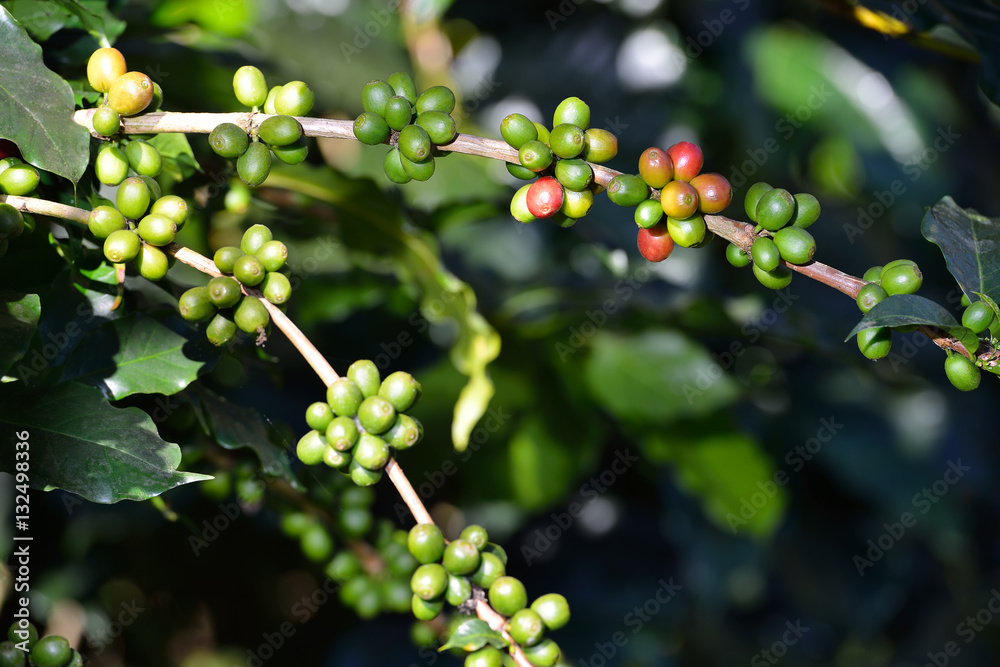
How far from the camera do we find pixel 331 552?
35.4 inches

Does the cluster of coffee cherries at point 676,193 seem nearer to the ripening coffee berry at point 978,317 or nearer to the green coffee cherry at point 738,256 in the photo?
the green coffee cherry at point 738,256

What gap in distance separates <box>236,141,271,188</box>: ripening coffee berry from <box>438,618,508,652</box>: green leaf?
0.33 meters

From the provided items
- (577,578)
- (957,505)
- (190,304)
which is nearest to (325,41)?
(577,578)

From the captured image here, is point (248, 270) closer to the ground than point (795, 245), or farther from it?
closer to the ground

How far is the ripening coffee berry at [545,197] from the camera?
52 cm

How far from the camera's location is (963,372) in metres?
0.49

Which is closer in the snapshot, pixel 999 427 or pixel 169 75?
pixel 169 75

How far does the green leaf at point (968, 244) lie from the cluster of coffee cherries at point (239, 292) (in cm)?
45

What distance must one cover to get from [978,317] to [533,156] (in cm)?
30

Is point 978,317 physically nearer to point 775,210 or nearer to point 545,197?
point 775,210

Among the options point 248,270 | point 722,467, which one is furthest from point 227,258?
point 722,467

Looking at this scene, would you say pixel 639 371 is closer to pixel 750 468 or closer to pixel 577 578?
pixel 750 468

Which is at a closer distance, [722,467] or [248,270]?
[248,270]

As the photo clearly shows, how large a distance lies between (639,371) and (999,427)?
1035 mm
